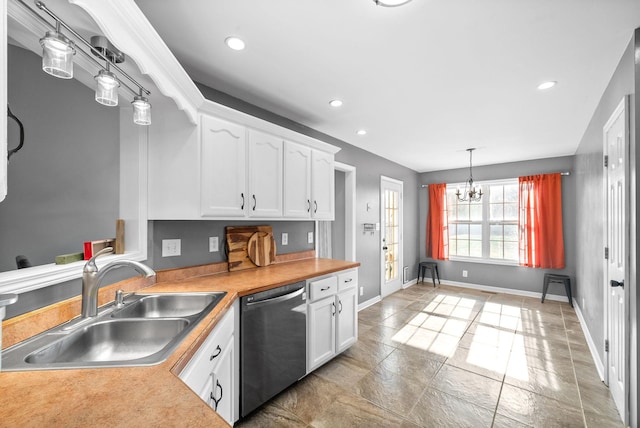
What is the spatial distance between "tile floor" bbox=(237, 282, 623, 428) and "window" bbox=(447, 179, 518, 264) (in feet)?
5.73

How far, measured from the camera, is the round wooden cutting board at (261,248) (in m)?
2.65

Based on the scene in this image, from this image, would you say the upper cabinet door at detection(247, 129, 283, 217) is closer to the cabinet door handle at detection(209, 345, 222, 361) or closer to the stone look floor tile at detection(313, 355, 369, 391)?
the cabinet door handle at detection(209, 345, 222, 361)

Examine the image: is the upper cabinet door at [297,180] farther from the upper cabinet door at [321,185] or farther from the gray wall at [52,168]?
the gray wall at [52,168]

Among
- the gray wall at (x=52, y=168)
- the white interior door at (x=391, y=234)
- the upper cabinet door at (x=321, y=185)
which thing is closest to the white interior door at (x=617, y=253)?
the upper cabinet door at (x=321, y=185)

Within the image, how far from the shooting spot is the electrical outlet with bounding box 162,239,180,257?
6.93 feet

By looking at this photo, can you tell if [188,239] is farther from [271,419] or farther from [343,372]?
[343,372]

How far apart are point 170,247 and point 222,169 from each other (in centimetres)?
69

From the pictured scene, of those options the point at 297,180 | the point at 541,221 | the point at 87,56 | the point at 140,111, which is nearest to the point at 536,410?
the point at 297,180

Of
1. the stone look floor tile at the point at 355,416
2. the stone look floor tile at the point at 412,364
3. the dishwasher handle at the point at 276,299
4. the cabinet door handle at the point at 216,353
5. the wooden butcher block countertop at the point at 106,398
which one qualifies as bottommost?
the stone look floor tile at the point at 355,416

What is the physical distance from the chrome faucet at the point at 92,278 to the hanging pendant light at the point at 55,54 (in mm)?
722

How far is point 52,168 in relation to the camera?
142 centimetres

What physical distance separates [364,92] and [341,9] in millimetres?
1039

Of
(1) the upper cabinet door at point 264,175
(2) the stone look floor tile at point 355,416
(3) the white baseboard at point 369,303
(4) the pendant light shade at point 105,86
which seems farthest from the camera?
(3) the white baseboard at point 369,303

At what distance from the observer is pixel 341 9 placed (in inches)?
58.9
